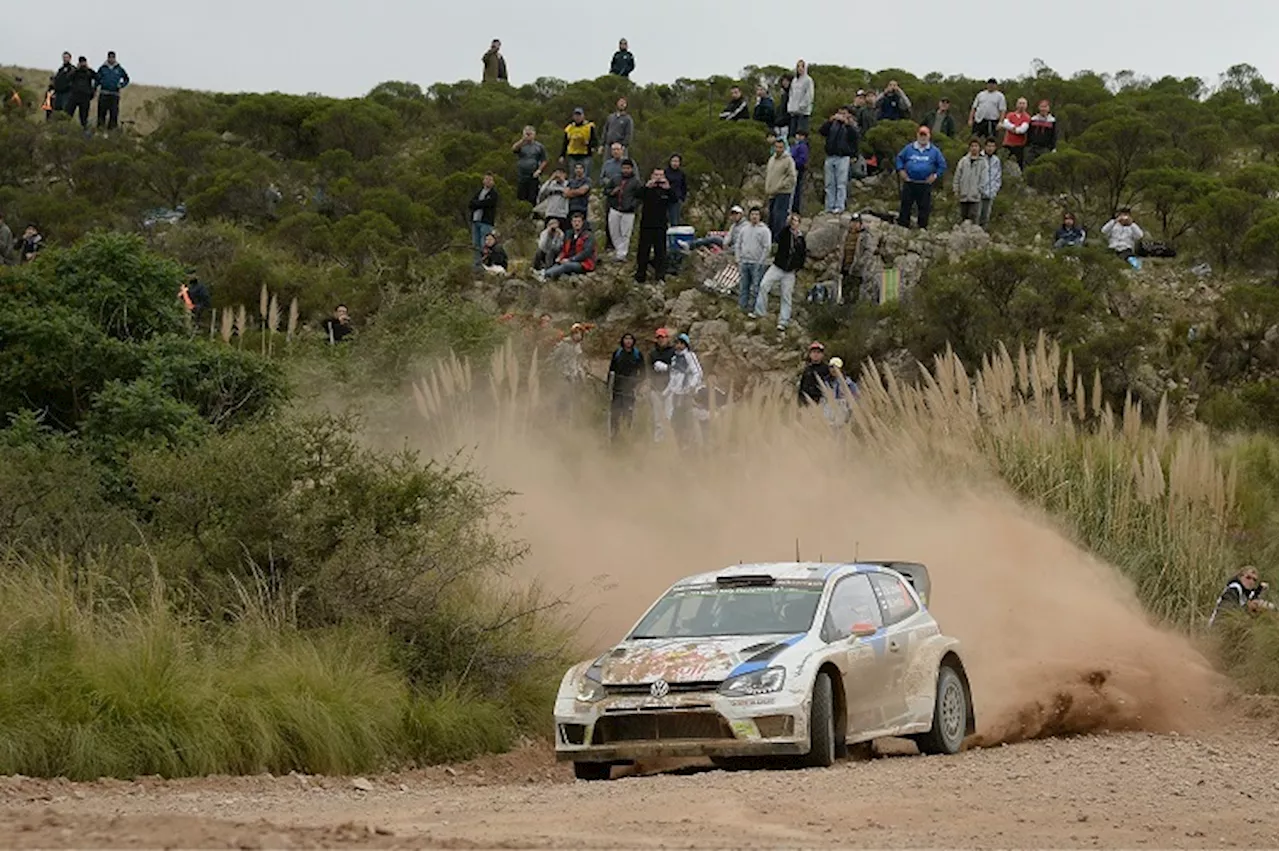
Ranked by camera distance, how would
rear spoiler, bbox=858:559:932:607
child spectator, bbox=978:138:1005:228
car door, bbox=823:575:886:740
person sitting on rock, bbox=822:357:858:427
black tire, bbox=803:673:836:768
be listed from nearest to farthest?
black tire, bbox=803:673:836:768
car door, bbox=823:575:886:740
rear spoiler, bbox=858:559:932:607
person sitting on rock, bbox=822:357:858:427
child spectator, bbox=978:138:1005:228

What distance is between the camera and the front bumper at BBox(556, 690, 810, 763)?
44.4ft

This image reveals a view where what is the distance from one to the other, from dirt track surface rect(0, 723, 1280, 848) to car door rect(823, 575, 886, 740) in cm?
37

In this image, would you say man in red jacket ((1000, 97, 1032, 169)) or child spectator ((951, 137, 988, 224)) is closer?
child spectator ((951, 137, 988, 224))

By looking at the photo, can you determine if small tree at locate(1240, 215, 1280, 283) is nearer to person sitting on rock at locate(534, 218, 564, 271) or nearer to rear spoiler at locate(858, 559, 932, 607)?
person sitting on rock at locate(534, 218, 564, 271)

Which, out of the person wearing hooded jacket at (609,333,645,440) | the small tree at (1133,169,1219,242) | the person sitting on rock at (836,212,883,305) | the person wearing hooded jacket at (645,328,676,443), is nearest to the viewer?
the person wearing hooded jacket at (645,328,676,443)

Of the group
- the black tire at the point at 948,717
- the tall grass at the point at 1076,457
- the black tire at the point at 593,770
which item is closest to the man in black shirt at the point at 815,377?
the tall grass at the point at 1076,457

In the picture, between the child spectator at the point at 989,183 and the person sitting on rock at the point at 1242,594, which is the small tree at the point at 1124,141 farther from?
the person sitting on rock at the point at 1242,594

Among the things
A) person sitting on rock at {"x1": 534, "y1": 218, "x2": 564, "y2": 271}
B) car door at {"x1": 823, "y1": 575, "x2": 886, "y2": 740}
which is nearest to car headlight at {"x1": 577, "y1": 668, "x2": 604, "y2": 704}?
car door at {"x1": 823, "y1": 575, "x2": 886, "y2": 740}

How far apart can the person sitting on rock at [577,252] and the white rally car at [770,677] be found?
2098 cm

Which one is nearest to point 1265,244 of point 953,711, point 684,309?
point 684,309

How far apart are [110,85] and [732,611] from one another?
38.5 m

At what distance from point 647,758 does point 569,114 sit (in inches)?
1729

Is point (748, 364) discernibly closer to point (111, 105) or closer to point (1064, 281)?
point (1064, 281)

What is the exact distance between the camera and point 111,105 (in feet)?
168
